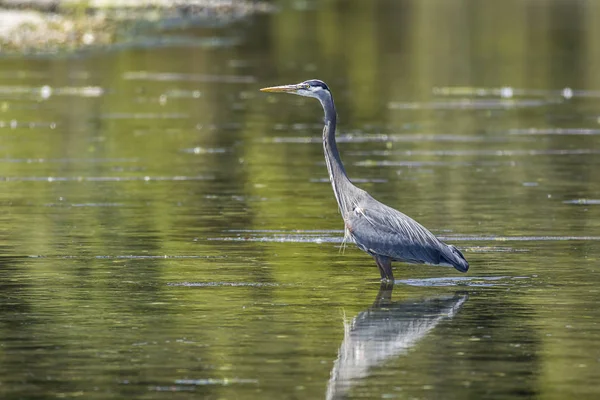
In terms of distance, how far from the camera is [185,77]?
41.1 m

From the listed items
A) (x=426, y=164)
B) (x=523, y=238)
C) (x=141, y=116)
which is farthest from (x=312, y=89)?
(x=141, y=116)

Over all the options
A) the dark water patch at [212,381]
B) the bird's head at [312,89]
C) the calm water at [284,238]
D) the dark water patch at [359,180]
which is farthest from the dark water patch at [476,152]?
the dark water patch at [212,381]

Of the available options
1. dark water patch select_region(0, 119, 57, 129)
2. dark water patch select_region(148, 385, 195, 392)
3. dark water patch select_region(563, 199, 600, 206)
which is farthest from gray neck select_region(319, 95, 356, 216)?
dark water patch select_region(0, 119, 57, 129)

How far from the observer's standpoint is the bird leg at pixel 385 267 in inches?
553

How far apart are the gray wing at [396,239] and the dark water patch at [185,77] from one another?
25.6 m

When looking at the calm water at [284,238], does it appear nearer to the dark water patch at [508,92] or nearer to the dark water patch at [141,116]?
the dark water patch at [508,92]

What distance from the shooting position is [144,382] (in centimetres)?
1024

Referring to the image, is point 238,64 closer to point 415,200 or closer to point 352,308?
point 415,200

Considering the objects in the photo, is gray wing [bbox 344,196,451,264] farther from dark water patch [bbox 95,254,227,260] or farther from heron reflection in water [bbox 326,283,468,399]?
dark water patch [bbox 95,254,227,260]

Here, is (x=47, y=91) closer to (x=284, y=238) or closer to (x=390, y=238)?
(x=284, y=238)

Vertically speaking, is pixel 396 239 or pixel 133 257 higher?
pixel 396 239

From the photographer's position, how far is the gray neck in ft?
47.3

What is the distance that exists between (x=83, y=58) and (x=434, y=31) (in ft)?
67.0

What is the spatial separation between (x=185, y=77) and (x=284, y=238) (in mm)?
24471
